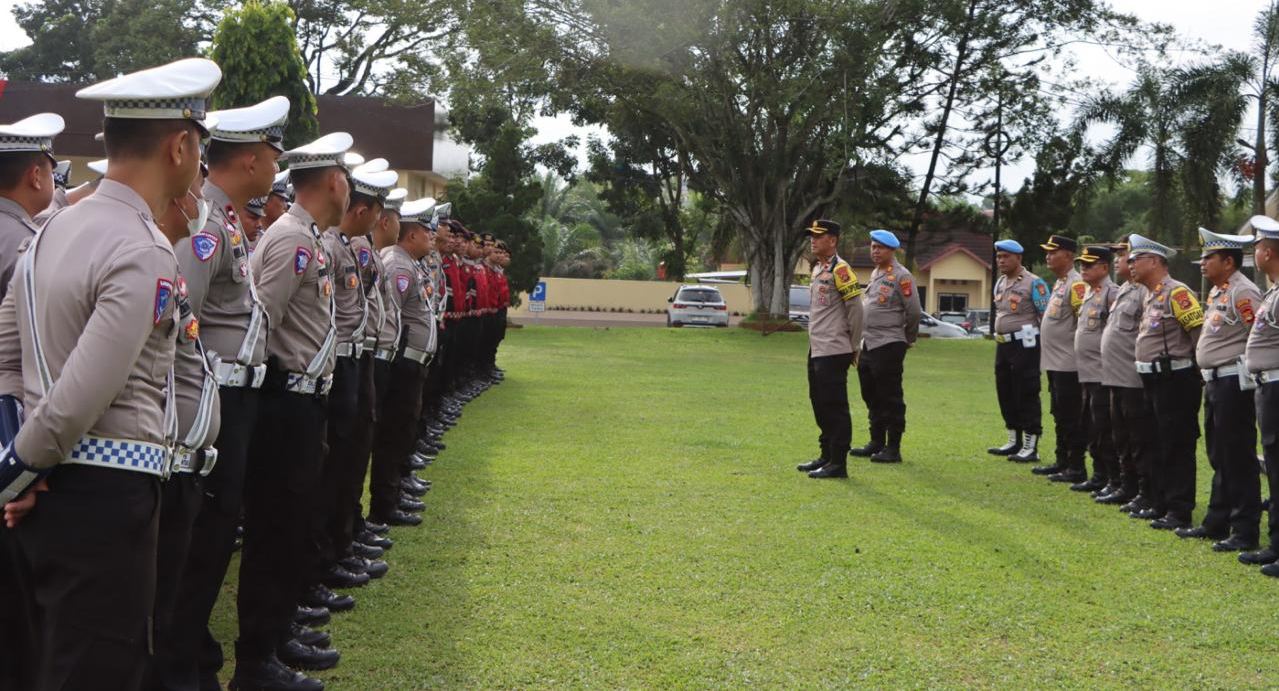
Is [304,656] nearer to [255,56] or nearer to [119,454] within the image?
[119,454]

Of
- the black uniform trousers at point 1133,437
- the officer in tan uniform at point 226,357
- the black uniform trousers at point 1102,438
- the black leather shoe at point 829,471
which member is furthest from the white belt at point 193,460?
the black uniform trousers at point 1102,438

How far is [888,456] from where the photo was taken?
35.3ft

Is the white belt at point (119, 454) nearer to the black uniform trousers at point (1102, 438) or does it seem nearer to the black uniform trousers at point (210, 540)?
the black uniform trousers at point (210, 540)

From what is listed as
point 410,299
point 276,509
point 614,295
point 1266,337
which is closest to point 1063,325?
point 1266,337

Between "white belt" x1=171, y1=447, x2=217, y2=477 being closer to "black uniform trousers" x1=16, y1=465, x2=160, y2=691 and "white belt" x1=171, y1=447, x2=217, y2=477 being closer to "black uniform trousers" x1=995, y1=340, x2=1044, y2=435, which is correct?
"black uniform trousers" x1=16, y1=465, x2=160, y2=691

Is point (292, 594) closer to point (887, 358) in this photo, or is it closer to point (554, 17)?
point (887, 358)

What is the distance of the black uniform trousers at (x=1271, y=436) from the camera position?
22.8 feet

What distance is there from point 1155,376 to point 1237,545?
139 centimetres

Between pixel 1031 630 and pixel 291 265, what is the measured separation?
354 cm

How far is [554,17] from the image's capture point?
1137 inches

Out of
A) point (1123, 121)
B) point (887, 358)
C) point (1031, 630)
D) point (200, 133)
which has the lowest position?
point (1031, 630)

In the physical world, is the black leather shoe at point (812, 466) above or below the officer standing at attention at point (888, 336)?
below

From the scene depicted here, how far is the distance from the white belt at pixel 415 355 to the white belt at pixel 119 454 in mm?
4818

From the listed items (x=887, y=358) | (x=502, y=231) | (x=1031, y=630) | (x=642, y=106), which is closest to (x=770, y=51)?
(x=642, y=106)
